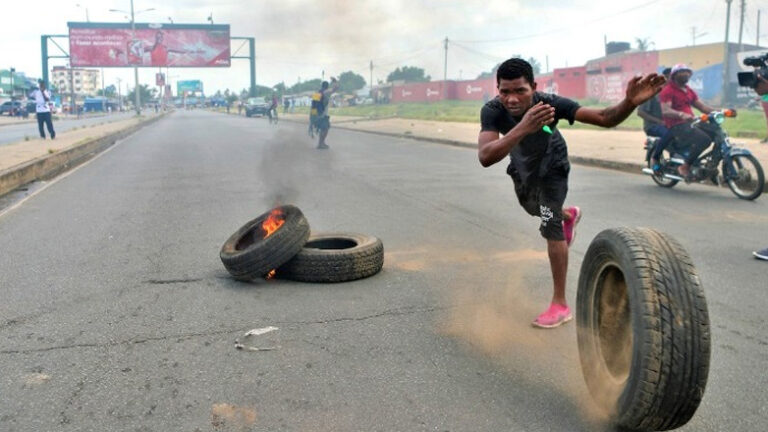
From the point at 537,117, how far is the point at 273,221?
3024mm

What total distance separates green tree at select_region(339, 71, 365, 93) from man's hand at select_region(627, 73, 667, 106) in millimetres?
119464

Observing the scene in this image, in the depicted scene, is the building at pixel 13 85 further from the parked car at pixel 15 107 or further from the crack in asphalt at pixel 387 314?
the crack in asphalt at pixel 387 314

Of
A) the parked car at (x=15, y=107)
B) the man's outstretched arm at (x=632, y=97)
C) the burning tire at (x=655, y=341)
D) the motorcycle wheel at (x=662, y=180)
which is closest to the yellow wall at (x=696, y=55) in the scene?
the motorcycle wheel at (x=662, y=180)

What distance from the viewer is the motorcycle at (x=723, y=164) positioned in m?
8.52

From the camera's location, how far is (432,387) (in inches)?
121

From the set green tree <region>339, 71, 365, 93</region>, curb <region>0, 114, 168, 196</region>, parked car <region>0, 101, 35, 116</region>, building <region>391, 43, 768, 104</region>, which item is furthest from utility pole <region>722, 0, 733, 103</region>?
green tree <region>339, 71, 365, 93</region>

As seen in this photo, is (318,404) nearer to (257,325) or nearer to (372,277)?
(257,325)

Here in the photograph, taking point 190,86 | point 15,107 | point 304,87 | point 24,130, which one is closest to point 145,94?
point 190,86

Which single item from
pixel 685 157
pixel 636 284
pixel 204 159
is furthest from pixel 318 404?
pixel 204 159

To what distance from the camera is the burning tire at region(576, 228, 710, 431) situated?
2.35 metres

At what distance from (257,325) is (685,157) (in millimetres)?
7391

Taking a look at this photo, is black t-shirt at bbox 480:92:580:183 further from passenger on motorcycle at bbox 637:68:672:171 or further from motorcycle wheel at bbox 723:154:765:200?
passenger on motorcycle at bbox 637:68:672:171

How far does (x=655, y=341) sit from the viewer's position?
7.75 feet

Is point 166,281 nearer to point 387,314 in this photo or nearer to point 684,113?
point 387,314
